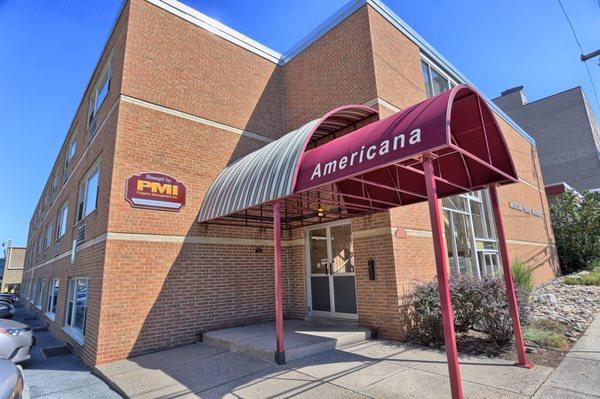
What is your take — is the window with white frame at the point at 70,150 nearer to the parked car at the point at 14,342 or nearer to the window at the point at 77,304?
the window at the point at 77,304

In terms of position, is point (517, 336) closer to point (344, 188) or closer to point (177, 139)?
point (344, 188)

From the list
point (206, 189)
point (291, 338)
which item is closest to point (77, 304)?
point (206, 189)

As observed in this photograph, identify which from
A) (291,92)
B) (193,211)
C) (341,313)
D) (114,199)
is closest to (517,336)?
(341,313)

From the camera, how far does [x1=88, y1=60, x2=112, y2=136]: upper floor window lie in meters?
10.8

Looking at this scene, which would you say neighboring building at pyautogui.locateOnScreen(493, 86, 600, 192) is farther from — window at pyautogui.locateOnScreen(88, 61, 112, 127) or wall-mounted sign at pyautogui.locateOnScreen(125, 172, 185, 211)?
window at pyautogui.locateOnScreen(88, 61, 112, 127)

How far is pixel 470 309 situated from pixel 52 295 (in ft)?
54.6

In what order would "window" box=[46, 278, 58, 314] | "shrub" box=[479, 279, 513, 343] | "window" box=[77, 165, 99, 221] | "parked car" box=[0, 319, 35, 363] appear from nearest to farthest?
"shrub" box=[479, 279, 513, 343], "parked car" box=[0, 319, 35, 363], "window" box=[77, 165, 99, 221], "window" box=[46, 278, 58, 314]

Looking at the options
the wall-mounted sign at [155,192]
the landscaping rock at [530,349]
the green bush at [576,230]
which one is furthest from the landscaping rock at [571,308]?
the green bush at [576,230]

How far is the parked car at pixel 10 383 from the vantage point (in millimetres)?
2773

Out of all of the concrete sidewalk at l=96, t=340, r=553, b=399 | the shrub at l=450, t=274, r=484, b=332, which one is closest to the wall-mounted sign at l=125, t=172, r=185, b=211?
the concrete sidewalk at l=96, t=340, r=553, b=399

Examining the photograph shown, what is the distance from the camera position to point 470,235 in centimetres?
1201

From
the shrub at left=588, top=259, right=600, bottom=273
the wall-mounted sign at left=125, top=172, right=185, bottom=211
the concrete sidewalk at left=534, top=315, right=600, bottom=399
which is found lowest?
the concrete sidewalk at left=534, top=315, right=600, bottom=399

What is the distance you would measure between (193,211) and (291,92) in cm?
572

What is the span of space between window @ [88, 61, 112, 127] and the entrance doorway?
7902 mm
